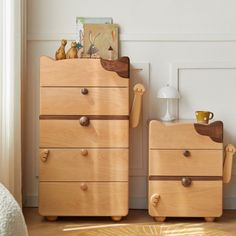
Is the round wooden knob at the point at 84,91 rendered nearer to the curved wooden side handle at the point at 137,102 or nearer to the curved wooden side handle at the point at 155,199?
the curved wooden side handle at the point at 137,102

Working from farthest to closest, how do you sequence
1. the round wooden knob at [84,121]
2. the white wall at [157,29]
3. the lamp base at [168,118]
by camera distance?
the white wall at [157,29] → the lamp base at [168,118] → the round wooden knob at [84,121]

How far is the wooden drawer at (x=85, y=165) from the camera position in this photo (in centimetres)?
271

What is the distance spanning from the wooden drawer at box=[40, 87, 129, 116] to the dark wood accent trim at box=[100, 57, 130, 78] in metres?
0.09

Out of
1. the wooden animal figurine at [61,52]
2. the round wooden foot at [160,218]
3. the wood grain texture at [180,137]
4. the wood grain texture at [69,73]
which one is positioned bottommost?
the round wooden foot at [160,218]

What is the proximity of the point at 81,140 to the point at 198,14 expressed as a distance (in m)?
1.12

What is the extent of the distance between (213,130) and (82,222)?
0.92 meters

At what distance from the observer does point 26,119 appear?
3.07 m

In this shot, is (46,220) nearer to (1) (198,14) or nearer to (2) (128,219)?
(2) (128,219)

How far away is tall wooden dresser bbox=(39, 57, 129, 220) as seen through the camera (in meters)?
2.70

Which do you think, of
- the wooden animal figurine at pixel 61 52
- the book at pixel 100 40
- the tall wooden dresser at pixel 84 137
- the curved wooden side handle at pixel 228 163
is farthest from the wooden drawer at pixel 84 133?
the curved wooden side handle at pixel 228 163

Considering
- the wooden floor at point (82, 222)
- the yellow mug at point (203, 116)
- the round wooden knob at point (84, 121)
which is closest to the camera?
the wooden floor at point (82, 222)

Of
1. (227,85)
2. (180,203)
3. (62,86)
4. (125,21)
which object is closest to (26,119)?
(62,86)

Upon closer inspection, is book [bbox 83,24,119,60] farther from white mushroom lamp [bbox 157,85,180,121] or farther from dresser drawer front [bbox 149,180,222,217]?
dresser drawer front [bbox 149,180,222,217]

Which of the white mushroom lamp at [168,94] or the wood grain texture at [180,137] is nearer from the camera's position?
the wood grain texture at [180,137]
